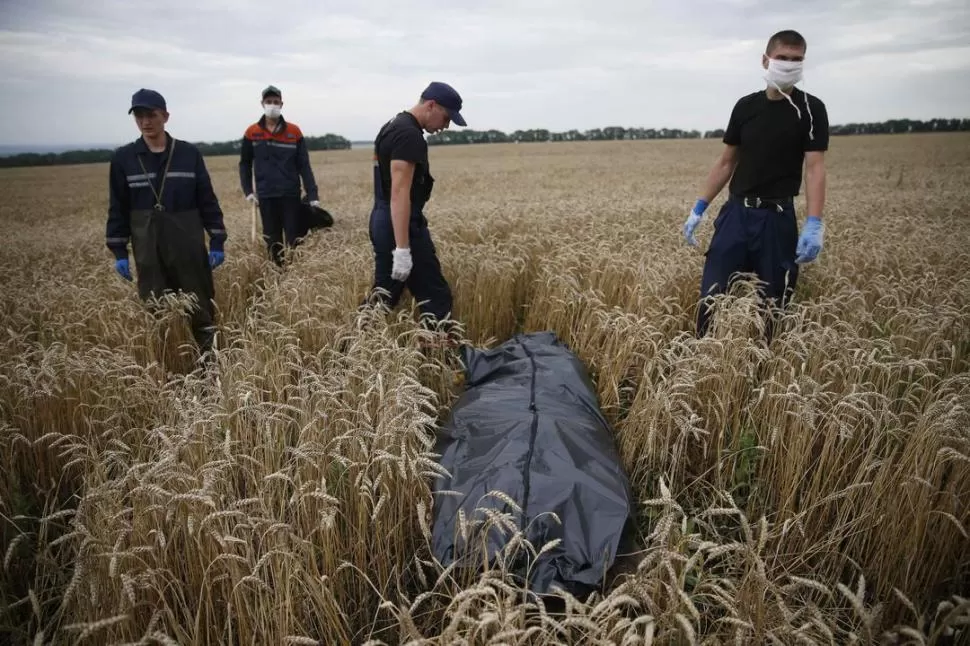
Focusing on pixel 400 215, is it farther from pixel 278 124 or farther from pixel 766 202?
pixel 278 124

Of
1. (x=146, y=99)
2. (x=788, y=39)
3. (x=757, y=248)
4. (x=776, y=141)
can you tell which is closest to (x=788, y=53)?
(x=788, y=39)

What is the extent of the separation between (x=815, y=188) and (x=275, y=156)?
258 inches

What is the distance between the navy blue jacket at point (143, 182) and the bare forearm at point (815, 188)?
511 cm

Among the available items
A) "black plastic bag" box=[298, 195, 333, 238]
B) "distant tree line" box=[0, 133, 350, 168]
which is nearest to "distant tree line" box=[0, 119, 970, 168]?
"distant tree line" box=[0, 133, 350, 168]

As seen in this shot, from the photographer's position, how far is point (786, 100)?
3828mm

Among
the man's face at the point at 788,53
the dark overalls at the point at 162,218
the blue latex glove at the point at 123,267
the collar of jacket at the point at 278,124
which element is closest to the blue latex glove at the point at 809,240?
the man's face at the point at 788,53

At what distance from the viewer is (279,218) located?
7535 millimetres

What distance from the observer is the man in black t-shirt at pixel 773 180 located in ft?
12.3

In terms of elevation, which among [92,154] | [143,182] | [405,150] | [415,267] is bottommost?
[415,267]

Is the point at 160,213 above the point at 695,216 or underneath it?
above

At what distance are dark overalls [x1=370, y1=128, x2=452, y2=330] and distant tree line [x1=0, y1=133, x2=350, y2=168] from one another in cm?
3198

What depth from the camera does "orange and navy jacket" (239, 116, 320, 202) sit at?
7195 mm

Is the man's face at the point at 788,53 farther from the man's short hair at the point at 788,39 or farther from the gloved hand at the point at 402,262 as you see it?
the gloved hand at the point at 402,262

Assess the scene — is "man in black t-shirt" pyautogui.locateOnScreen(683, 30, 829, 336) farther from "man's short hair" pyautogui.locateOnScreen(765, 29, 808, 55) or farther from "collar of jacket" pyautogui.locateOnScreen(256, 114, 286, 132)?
"collar of jacket" pyautogui.locateOnScreen(256, 114, 286, 132)
